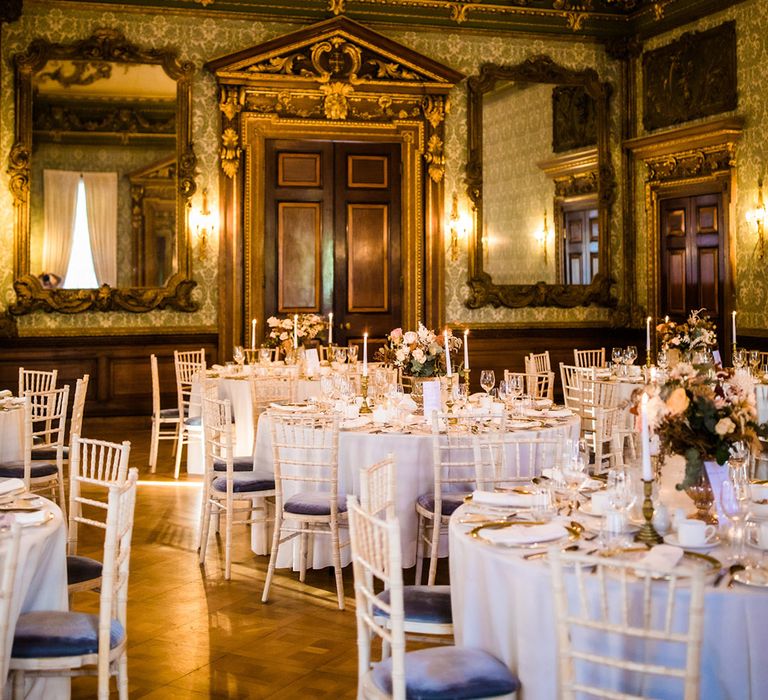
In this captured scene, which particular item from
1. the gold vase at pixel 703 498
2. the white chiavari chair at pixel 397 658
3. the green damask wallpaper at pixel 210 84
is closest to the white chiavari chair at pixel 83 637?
the white chiavari chair at pixel 397 658

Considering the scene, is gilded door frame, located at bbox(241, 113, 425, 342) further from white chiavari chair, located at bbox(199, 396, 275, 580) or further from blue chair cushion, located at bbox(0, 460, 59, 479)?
white chiavari chair, located at bbox(199, 396, 275, 580)

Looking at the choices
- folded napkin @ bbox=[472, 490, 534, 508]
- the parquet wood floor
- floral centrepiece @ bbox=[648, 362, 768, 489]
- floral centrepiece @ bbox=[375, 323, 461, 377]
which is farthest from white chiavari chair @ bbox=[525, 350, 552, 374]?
floral centrepiece @ bbox=[648, 362, 768, 489]

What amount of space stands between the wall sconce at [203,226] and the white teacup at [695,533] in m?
8.82

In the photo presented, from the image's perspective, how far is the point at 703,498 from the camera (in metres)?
3.47

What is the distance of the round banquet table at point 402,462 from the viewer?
5516mm

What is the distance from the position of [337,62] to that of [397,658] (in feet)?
31.3

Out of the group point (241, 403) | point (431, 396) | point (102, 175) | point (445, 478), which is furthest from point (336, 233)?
point (445, 478)

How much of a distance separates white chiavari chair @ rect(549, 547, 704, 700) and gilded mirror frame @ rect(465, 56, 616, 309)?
9.27m

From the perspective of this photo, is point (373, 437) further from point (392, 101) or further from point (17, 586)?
point (392, 101)

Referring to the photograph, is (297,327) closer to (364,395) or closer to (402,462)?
(364,395)

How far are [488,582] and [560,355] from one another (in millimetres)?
9608

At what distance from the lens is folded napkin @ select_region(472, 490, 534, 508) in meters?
3.62

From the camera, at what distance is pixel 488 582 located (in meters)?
3.10

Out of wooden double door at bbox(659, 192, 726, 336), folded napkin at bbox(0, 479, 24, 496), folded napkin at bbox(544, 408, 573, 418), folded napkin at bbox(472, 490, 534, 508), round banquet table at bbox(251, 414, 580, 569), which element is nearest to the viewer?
folded napkin at bbox(472, 490, 534, 508)
